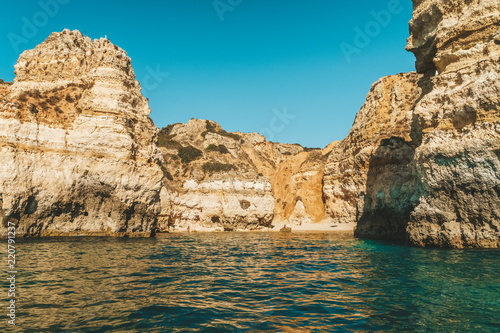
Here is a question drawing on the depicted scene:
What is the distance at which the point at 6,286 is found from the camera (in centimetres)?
901

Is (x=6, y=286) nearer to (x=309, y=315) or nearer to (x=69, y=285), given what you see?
(x=69, y=285)

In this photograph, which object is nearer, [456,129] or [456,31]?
[456,129]

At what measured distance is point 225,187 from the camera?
54.9 meters

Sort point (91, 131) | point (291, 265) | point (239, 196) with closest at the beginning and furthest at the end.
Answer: point (291, 265), point (91, 131), point (239, 196)

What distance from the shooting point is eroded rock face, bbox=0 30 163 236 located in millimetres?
26609

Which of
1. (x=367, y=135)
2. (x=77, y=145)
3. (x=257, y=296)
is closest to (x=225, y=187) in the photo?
(x=367, y=135)

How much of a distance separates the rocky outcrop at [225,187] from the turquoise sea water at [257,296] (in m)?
39.3

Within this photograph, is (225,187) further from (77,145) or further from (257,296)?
(257,296)

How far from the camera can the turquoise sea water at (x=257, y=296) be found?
6.25 metres

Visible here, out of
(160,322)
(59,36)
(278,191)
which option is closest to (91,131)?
(59,36)

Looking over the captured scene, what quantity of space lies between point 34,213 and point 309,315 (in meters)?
28.9

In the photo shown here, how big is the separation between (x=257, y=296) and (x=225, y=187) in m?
46.6

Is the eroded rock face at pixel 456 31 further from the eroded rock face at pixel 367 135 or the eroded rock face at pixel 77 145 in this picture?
the eroded rock face at pixel 77 145

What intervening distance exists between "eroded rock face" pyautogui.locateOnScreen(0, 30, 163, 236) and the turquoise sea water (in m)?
15.3
